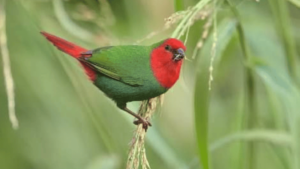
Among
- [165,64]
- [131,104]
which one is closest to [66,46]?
[165,64]

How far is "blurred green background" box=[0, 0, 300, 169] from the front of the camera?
2197mm

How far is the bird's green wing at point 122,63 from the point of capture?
200cm

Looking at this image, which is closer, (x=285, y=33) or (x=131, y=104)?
(x=285, y=33)

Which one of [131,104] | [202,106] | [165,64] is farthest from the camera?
[131,104]

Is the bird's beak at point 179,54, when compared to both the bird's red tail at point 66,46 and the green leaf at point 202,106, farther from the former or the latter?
the bird's red tail at point 66,46

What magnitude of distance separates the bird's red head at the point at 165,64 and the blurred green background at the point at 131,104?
0.62 feet

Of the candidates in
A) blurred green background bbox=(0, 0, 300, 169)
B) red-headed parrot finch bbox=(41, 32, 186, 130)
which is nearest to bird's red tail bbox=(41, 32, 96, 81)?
red-headed parrot finch bbox=(41, 32, 186, 130)

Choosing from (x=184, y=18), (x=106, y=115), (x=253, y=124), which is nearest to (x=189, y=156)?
(x=106, y=115)

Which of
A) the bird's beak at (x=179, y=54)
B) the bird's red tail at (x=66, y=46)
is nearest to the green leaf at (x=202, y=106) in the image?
the bird's beak at (x=179, y=54)

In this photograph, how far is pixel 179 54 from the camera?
1873mm

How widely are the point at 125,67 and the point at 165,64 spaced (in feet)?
0.47

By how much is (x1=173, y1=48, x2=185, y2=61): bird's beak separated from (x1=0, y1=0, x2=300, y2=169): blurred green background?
0.65 ft

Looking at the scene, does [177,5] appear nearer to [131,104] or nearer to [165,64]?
[165,64]

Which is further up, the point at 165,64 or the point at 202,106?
the point at 165,64
